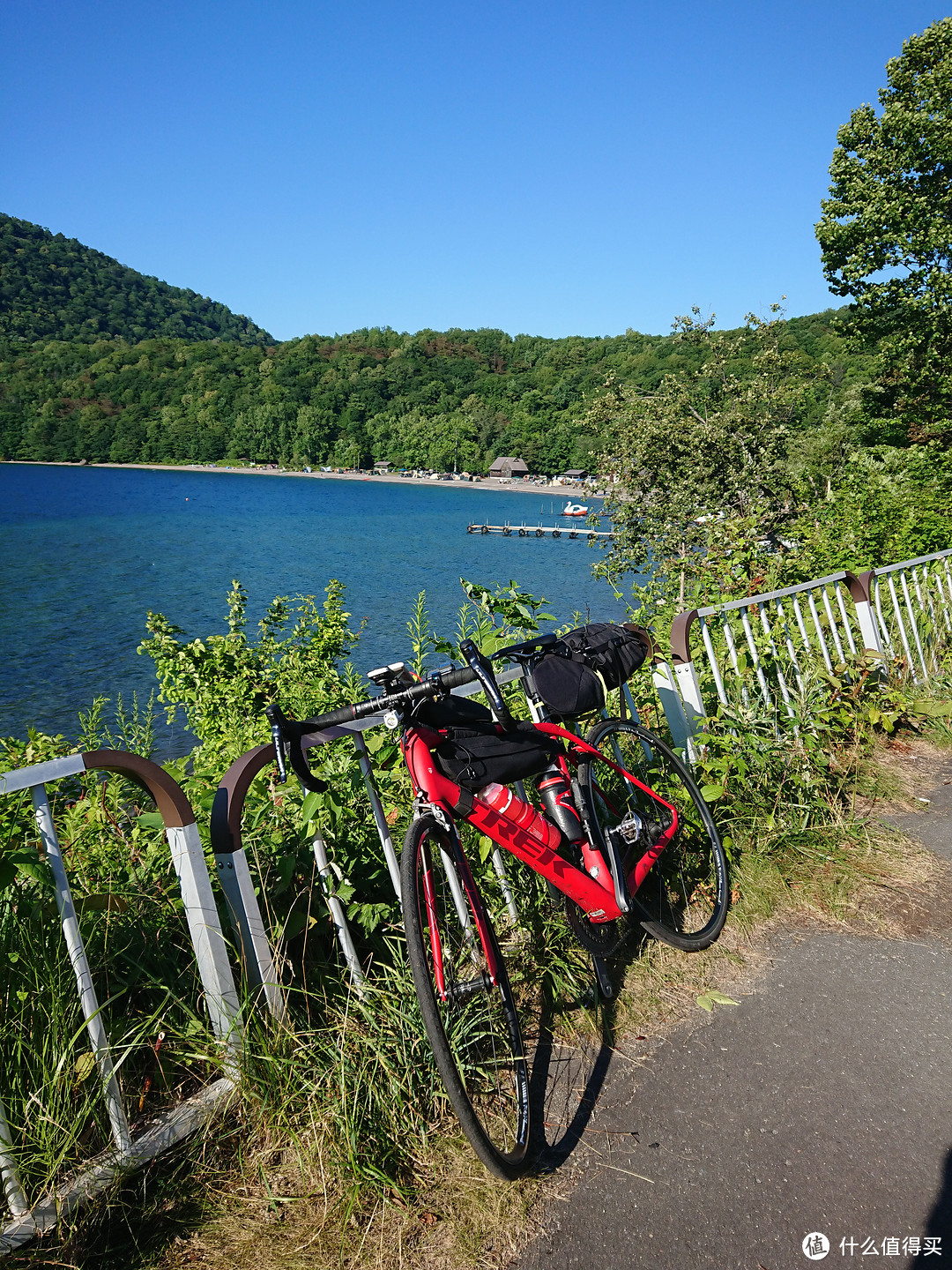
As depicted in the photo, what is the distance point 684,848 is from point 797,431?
843 inches

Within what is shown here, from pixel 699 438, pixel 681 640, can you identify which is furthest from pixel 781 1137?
pixel 699 438

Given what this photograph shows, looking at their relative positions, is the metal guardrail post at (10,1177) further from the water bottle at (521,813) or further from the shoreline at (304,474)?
the shoreline at (304,474)

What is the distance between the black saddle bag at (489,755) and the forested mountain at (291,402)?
152 metres

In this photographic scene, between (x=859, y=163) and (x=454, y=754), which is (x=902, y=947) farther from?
(x=859, y=163)

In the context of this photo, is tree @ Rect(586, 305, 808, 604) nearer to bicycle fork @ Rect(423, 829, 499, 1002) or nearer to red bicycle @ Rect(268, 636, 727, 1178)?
red bicycle @ Rect(268, 636, 727, 1178)

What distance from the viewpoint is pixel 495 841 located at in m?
2.96

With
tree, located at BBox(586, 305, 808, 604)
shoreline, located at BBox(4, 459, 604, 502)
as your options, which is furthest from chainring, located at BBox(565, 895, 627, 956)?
shoreline, located at BBox(4, 459, 604, 502)

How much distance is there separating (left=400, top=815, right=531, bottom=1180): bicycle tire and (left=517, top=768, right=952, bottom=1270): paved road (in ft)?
0.84

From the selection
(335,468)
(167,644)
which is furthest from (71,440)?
(167,644)

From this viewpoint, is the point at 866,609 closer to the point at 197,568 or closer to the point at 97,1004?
the point at 97,1004

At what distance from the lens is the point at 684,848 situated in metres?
4.03

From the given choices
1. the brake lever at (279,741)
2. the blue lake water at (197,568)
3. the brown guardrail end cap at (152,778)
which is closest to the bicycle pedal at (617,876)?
the brake lever at (279,741)

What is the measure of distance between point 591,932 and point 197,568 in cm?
4868

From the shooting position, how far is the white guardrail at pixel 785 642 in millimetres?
4477
